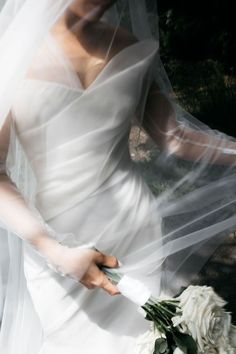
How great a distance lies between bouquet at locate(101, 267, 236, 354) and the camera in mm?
1321

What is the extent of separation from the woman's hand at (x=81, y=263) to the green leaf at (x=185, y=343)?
0.18 metres

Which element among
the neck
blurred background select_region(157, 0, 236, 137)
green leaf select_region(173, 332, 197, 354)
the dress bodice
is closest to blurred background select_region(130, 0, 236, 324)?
blurred background select_region(157, 0, 236, 137)

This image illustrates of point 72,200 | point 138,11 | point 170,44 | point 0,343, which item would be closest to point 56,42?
point 138,11

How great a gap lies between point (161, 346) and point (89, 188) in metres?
0.47

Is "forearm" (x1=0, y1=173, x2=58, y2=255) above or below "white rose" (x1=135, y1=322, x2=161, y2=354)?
above

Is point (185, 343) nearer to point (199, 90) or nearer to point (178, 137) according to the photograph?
point (178, 137)

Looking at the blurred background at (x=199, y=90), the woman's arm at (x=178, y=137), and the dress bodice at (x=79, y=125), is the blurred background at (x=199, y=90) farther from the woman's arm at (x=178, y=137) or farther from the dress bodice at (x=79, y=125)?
the dress bodice at (x=79, y=125)

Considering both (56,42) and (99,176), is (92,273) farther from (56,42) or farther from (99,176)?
(56,42)

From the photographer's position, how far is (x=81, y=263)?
4.55ft

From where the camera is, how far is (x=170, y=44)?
293cm

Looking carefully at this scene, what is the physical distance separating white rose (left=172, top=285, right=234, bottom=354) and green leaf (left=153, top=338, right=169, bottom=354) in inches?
3.1

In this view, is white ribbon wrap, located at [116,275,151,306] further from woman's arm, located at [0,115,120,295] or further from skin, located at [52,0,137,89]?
skin, located at [52,0,137,89]

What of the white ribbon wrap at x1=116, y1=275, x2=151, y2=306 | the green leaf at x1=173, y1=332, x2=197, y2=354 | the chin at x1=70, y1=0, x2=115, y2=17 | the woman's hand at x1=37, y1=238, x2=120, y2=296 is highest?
the chin at x1=70, y1=0, x2=115, y2=17

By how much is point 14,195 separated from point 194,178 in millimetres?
555
